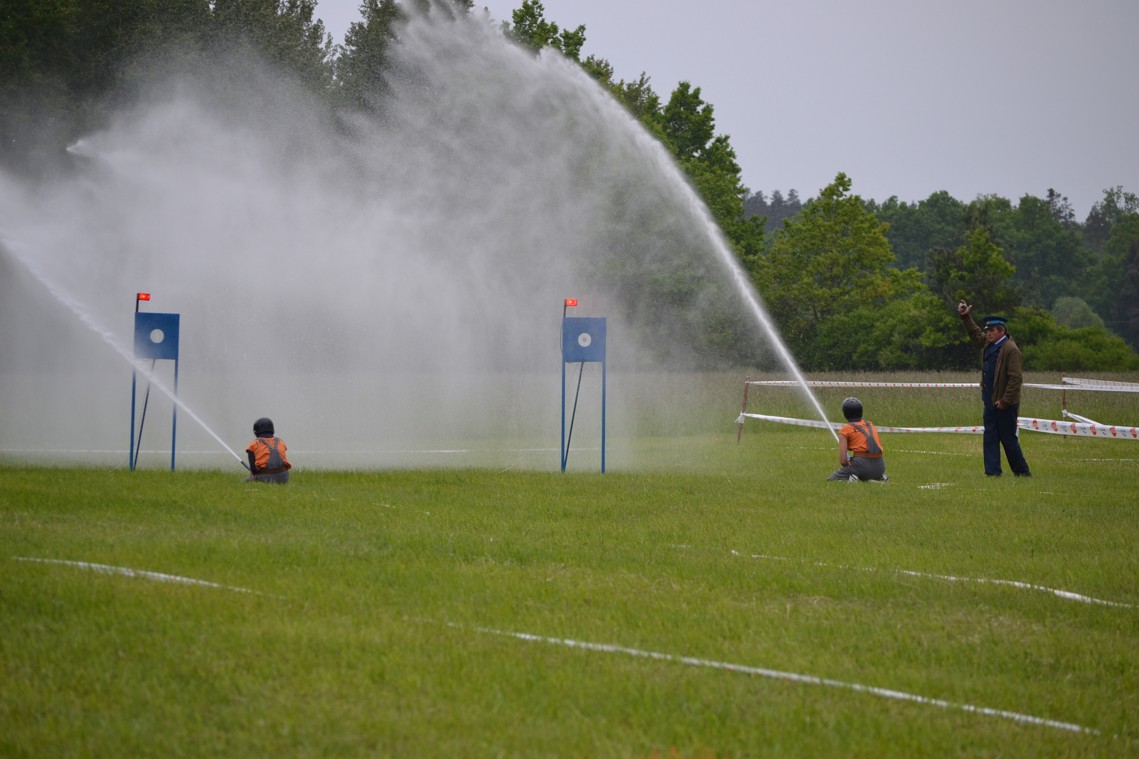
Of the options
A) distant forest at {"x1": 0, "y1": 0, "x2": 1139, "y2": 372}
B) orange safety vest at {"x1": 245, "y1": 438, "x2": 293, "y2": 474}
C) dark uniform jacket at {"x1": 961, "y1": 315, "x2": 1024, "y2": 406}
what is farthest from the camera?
distant forest at {"x1": 0, "y1": 0, "x2": 1139, "y2": 372}

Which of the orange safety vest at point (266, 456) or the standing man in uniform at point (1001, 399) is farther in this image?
the standing man in uniform at point (1001, 399)

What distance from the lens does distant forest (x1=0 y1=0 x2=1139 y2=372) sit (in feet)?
129

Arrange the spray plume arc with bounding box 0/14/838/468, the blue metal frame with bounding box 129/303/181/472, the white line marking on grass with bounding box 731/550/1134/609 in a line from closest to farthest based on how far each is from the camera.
→ the white line marking on grass with bounding box 731/550/1134/609
the blue metal frame with bounding box 129/303/181/472
the spray plume arc with bounding box 0/14/838/468

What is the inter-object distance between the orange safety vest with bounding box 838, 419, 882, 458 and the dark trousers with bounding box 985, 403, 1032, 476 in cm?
280

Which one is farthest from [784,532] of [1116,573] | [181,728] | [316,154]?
[316,154]

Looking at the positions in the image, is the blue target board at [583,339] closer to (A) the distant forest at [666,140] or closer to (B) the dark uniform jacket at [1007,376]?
(B) the dark uniform jacket at [1007,376]

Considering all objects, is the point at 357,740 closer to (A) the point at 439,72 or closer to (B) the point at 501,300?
(A) the point at 439,72

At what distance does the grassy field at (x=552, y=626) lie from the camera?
17.0 ft

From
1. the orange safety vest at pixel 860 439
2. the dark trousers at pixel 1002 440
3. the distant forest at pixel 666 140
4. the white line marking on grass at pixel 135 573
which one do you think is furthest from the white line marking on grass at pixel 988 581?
the distant forest at pixel 666 140

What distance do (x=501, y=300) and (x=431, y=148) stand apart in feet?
16.1

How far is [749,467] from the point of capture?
19047 millimetres

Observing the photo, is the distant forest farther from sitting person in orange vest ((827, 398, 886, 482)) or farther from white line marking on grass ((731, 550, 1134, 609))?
white line marking on grass ((731, 550, 1134, 609))

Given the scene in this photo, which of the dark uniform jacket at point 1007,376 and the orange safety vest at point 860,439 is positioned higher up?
the dark uniform jacket at point 1007,376

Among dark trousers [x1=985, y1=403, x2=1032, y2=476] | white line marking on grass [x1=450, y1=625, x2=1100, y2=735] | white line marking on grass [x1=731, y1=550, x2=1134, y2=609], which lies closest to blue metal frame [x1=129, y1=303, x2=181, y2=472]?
white line marking on grass [x1=731, y1=550, x2=1134, y2=609]
